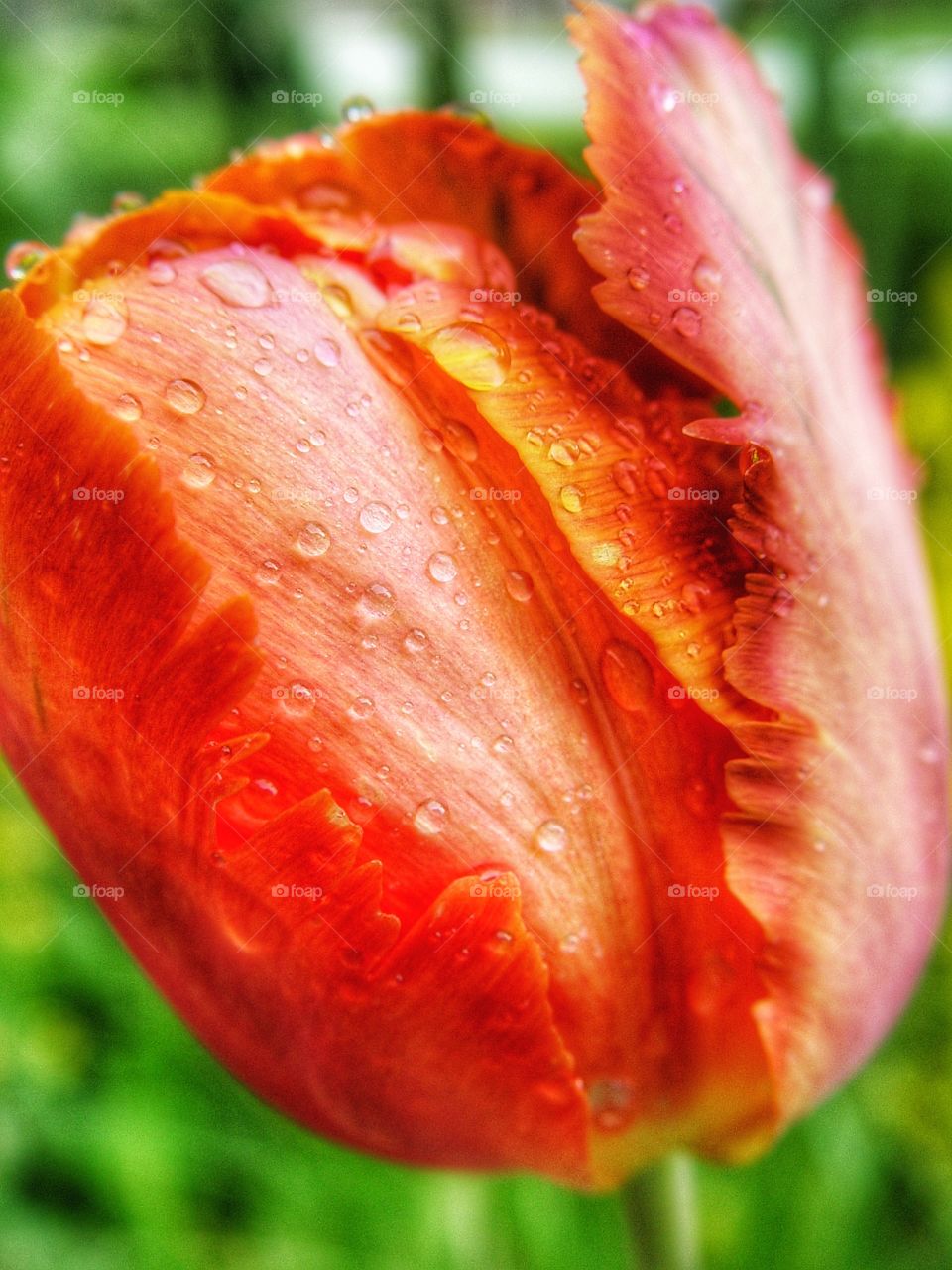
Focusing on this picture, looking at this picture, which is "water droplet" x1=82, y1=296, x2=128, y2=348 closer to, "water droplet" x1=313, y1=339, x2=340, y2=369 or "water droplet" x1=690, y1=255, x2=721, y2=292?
"water droplet" x1=313, y1=339, x2=340, y2=369

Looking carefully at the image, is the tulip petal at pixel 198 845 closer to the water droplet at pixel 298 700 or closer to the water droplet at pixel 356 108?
the water droplet at pixel 298 700

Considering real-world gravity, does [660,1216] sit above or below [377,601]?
below

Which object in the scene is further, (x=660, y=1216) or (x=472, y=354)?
(x=660, y=1216)

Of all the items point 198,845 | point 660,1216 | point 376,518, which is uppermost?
point 376,518

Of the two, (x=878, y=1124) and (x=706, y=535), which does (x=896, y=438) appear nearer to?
(x=706, y=535)

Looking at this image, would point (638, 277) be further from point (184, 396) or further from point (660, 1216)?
point (660, 1216)

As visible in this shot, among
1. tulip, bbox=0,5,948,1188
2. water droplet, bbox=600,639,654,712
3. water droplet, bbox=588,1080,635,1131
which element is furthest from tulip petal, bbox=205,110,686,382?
water droplet, bbox=588,1080,635,1131

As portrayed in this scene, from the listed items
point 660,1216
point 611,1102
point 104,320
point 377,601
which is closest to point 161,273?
point 104,320

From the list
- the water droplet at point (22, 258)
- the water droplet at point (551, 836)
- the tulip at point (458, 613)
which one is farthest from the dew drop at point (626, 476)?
the water droplet at point (22, 258)
